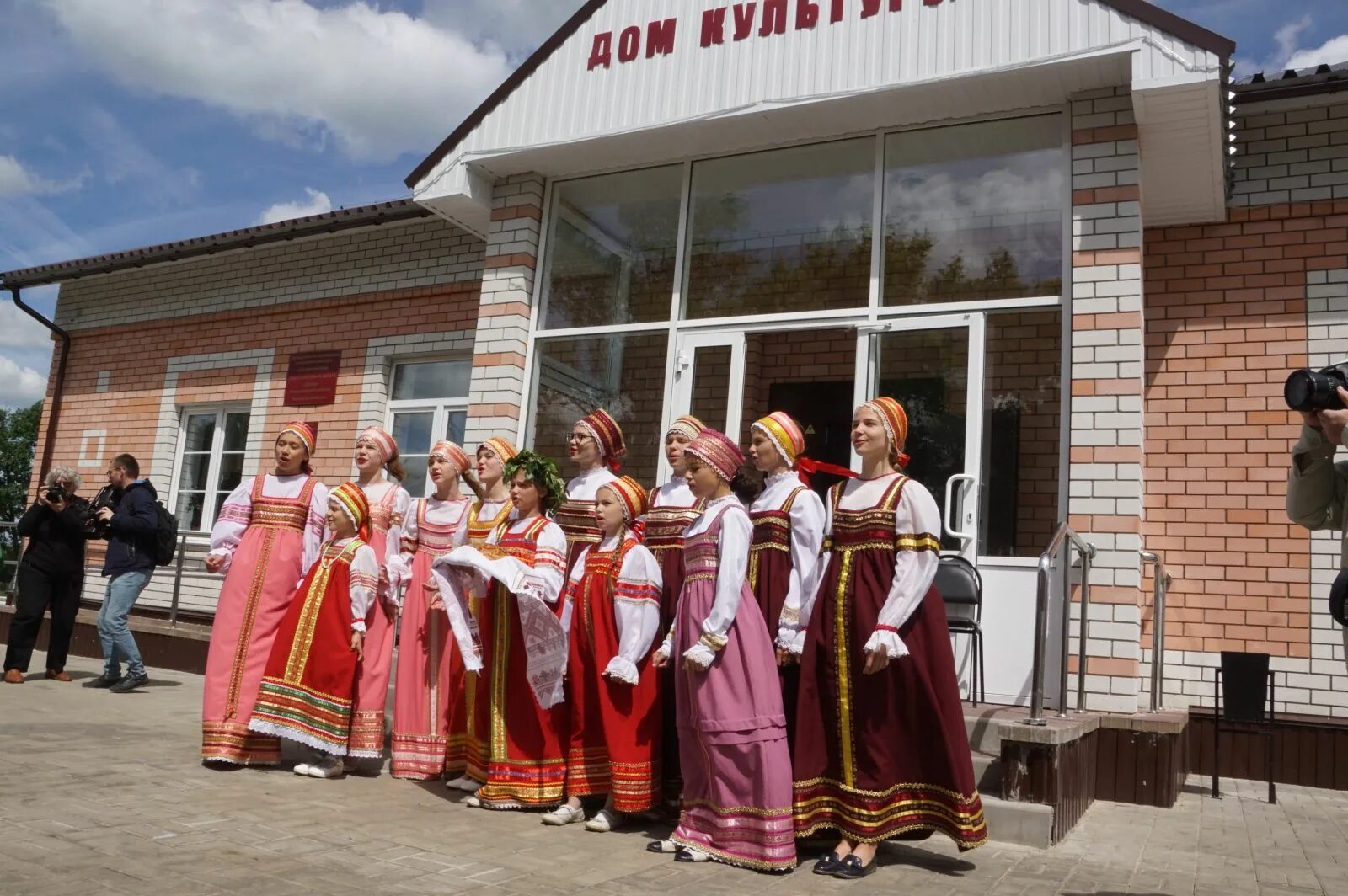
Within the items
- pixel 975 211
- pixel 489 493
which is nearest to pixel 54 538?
pixel 489 493

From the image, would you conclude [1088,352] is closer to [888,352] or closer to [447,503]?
[888,352]

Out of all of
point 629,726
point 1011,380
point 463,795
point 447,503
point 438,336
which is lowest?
point 463,795

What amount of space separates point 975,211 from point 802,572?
125 inches

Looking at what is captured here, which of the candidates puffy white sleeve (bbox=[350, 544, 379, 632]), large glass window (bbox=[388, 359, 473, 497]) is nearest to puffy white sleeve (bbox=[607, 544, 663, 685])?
puffy white sleeve (bbox=[350, 544, 379, 632])

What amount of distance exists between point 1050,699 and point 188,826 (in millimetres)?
3969

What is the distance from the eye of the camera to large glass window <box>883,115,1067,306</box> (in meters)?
5.99

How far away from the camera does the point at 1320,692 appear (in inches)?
233

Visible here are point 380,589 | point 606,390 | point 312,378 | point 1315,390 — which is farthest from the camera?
point 312,378

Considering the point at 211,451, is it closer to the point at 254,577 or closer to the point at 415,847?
the point at 254,577

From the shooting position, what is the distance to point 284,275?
34.3ft

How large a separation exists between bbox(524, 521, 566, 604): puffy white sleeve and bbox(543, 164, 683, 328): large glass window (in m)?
2.85

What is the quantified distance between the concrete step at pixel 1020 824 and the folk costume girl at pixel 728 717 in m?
0.92

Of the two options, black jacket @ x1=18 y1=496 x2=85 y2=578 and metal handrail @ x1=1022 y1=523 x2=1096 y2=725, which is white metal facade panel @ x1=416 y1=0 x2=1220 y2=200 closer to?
metal handrail @ x1=1022 y1=523 x2=1096 y2=725

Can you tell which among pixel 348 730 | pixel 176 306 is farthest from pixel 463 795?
pixel 176 306
